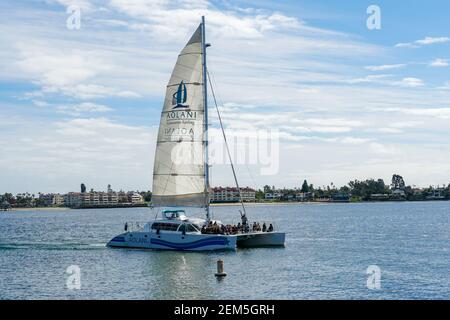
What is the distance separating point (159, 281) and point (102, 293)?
5073 mm

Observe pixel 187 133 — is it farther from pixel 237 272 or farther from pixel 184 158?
pixel 237 272

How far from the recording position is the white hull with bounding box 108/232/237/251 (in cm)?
5619

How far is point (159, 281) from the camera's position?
4275 centimetres

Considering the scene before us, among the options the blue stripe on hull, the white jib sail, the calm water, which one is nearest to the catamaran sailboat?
the white jib sail

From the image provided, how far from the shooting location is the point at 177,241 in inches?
2274

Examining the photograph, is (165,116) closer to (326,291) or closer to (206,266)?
(206,266)

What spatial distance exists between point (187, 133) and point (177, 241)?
416 inches

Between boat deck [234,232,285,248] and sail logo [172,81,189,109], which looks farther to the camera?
sail logo [172,81,189,109]

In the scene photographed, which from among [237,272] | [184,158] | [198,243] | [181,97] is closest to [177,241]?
[198,243]

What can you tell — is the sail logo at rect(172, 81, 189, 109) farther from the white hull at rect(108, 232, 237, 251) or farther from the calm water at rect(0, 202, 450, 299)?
the calm water at rect(0, 202, 450, 299)

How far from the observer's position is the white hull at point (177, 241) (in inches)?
2212

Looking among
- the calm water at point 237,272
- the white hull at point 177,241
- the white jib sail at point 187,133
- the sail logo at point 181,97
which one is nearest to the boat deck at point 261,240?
the calm water at point 237,272

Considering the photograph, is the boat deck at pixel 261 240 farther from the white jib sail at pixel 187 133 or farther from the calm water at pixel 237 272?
the white jib sail at pixel 187 133
